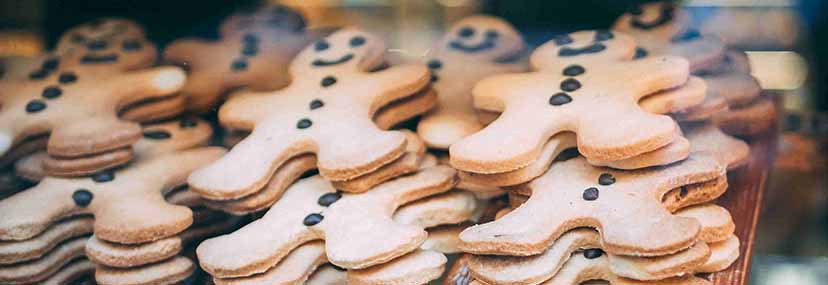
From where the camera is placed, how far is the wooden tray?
1.39 m

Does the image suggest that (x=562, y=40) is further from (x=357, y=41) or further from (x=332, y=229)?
(x=332, y=229)

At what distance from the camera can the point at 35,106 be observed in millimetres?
1790

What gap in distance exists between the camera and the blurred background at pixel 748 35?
6.56 feet

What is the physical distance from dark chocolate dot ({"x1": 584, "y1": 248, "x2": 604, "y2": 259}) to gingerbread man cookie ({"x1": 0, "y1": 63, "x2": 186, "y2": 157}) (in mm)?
747

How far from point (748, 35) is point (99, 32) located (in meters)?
1.26

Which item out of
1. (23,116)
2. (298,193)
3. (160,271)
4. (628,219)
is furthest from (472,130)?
(23,116)

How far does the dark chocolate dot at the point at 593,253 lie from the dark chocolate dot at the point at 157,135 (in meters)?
0.81

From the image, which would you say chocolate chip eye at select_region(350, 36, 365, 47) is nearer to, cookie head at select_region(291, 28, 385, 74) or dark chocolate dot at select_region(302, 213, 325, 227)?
cookie head at select_region(291, 28, 385, 74)

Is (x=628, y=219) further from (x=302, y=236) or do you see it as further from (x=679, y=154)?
(x=302, y=236)

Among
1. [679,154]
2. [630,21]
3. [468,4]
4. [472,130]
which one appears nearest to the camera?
[679,154]

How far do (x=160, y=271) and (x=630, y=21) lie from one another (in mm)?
969

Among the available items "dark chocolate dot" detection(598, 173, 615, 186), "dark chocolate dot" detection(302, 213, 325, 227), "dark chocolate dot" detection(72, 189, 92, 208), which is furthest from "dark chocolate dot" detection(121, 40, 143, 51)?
"dark chocolate dot" detection(598, 173, 615, 186)

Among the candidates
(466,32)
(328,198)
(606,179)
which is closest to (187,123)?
(328,198)

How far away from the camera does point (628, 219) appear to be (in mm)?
1328
